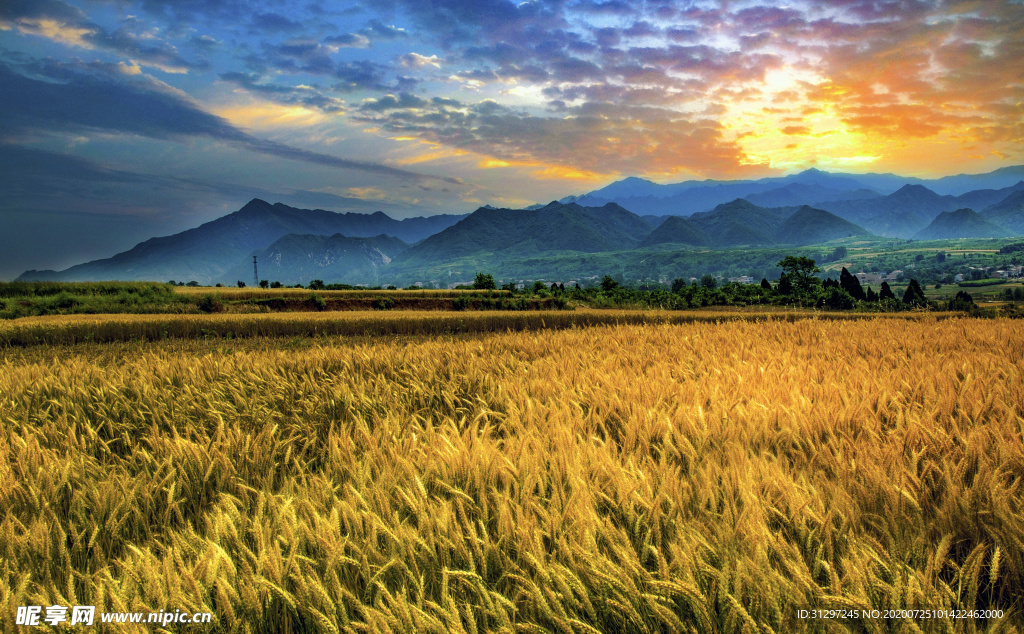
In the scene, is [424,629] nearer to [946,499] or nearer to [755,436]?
[946,499]

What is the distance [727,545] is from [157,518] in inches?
109

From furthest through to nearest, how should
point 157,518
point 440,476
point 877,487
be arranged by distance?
point 157,518 → point 440,476 → point 877,487

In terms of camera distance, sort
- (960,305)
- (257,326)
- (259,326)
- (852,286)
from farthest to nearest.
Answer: (852,286)
(960,305)
(259,326)
(257,326)

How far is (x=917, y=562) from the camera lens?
1438 mm

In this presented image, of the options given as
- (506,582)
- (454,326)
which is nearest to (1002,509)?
(506,582)

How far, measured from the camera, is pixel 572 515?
5.43 feet

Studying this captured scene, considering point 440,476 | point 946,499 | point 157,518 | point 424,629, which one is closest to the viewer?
point 424,629

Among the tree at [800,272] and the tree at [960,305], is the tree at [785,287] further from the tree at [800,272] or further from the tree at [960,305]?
the tree at [960,305]

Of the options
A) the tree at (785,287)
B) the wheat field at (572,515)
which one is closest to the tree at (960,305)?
the tree at (785,287)

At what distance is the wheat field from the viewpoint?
4.11ft

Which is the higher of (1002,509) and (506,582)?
(1002,509)

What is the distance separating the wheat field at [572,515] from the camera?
125 cm

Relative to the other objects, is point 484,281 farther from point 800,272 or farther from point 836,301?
point 800,272

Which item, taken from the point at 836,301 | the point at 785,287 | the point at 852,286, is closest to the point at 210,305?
the point at 785,287
